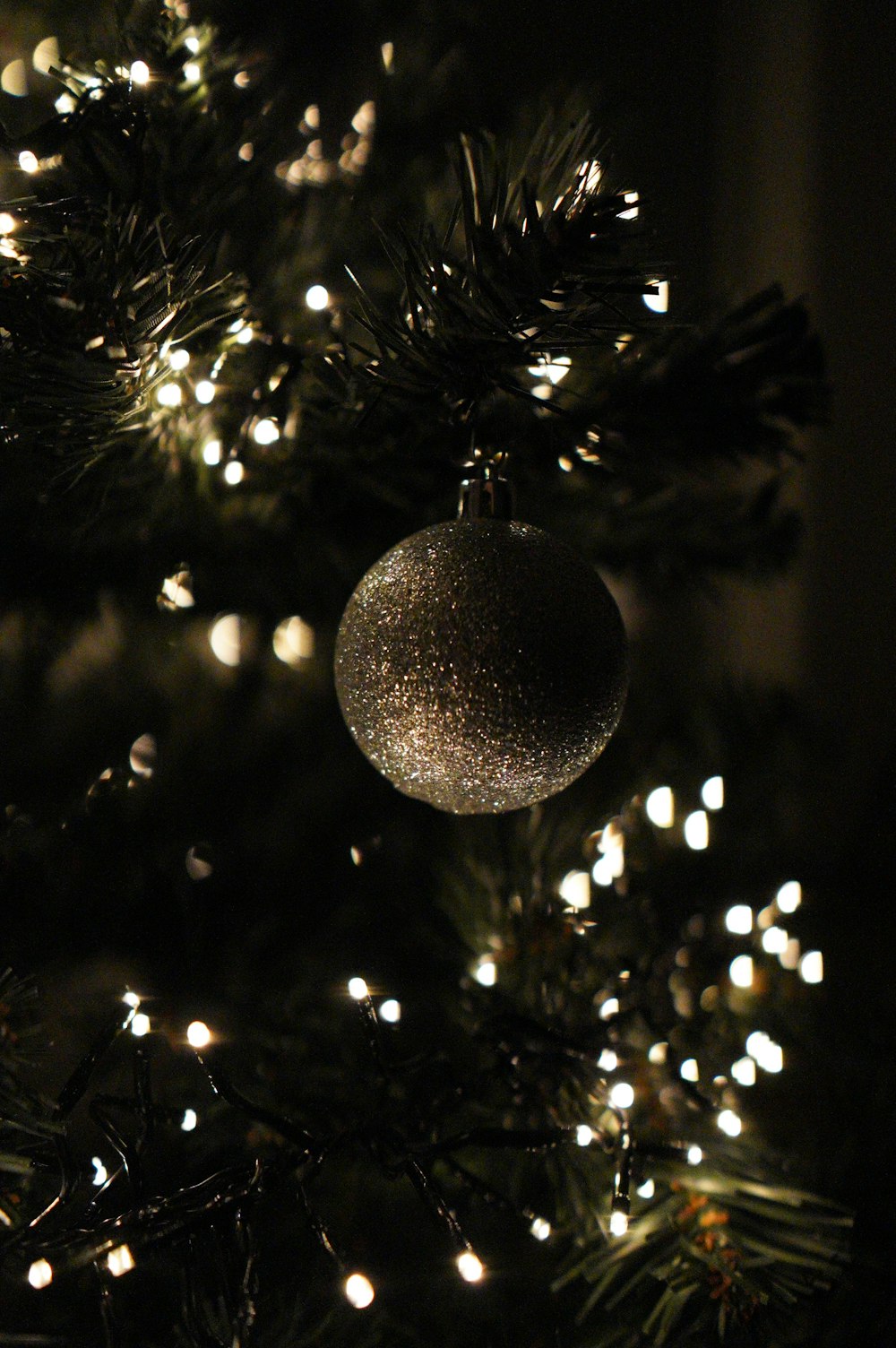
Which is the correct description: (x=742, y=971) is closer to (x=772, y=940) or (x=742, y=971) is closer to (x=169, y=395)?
(x=772, y=940)

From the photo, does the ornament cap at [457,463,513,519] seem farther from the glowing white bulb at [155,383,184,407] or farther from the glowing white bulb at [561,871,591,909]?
the glowing white bulb at [561,871,591,909]

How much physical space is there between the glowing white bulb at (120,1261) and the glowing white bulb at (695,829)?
35 cm

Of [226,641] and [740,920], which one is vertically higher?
[226,641]

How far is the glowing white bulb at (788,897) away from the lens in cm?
52

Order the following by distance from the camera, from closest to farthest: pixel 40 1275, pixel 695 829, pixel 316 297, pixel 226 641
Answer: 1. pixel 40 1275
2. pixel 316 297
3. pixel 695 829
4. pixel 226 641

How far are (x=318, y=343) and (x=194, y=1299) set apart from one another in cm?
36

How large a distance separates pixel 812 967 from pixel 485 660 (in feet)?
1.00

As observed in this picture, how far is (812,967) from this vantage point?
20.2 inches

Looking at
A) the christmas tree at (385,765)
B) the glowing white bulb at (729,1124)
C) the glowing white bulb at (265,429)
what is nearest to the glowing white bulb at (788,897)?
the christmas tree at (385,765)

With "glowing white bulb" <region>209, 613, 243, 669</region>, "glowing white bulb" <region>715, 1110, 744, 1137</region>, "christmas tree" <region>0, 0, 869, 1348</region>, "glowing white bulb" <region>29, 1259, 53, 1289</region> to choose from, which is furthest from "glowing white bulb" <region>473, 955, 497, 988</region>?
"glowing white bulb" <region>209, 613, 243, 669</region>

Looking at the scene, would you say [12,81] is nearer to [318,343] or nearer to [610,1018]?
[318,343]

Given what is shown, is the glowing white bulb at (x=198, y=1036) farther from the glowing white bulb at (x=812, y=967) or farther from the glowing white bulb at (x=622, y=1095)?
the glowing white bulb at (x=812, y=967)

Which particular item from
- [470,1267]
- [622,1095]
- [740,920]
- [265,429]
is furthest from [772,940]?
[265,429]

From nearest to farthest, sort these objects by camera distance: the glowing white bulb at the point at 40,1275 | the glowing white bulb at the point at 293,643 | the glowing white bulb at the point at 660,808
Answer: the glowing white bulb at the point at 40,1275 < the glowing white bulb at the point at 660,808 < the glowing white bulb at the point at 293,643
